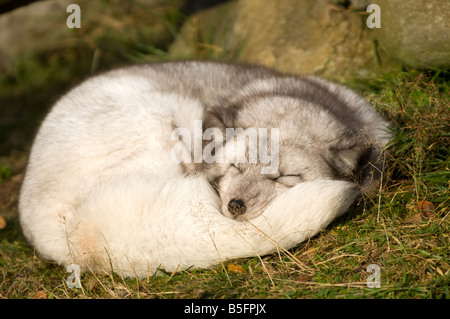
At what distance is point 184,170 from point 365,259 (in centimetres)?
96

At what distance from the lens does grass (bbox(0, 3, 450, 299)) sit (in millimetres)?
1791

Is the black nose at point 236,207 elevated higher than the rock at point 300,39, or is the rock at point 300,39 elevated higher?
the rock at point 300,39

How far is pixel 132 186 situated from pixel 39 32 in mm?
4466

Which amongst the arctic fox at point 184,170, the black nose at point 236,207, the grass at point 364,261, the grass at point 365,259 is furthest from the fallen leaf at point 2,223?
the black nose at point 236,207

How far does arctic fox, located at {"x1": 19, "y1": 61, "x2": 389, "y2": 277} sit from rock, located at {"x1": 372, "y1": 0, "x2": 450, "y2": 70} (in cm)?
58

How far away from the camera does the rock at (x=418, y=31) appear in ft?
9.05

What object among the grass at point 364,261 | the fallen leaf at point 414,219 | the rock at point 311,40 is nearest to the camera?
the grass at point 364,261

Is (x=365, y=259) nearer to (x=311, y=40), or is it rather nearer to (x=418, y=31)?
(x=418, y=31)

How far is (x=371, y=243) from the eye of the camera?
201 centimetres

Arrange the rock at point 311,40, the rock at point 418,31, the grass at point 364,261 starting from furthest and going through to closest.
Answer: the rock at point 311,40 < the rock at point 418,31 < the grass at point 364,261

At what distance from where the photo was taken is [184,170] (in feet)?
7.59

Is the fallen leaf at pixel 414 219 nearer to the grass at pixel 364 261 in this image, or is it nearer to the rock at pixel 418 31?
the grass at pixel 364 261
